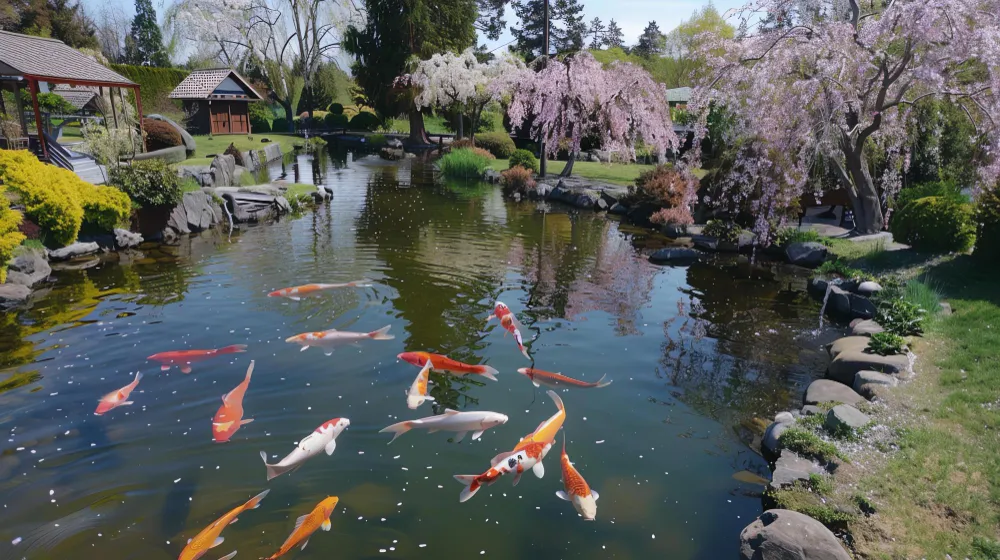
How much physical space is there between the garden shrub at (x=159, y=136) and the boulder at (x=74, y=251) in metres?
18.3

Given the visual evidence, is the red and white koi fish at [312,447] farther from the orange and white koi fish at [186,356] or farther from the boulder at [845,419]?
the boulder at [845,419]

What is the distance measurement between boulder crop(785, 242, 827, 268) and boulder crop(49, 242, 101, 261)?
53.0ft

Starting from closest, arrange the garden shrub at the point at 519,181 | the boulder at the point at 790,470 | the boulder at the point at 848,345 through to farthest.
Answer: the boulder at the point at 790,470 < the boulder at the point at 848,345 < the garden shrub at the point at 519,181

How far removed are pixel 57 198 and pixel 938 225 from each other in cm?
1779

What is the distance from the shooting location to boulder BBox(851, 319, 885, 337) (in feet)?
28.3

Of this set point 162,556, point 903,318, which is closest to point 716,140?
point 903,318

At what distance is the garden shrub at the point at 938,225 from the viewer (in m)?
11.0

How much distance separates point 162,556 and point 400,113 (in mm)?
41839

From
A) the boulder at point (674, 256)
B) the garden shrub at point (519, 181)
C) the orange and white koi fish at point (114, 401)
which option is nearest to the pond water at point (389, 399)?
the orange and white koi fish at point (114, 401)

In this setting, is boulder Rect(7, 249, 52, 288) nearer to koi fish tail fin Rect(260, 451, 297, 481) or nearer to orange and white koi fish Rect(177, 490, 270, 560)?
koi fish tail fin Rect(260, 451, 297, 481)

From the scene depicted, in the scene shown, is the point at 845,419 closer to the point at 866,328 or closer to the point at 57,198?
the point at 866,328

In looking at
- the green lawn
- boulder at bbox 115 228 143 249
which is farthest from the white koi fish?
the green lawn

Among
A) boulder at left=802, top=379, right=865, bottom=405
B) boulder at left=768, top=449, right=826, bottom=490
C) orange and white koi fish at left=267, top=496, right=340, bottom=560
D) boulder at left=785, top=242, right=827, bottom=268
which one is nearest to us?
orange and white koi fish at left=267, top=496, right=340, bottom=560

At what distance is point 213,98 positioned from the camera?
137 ft
